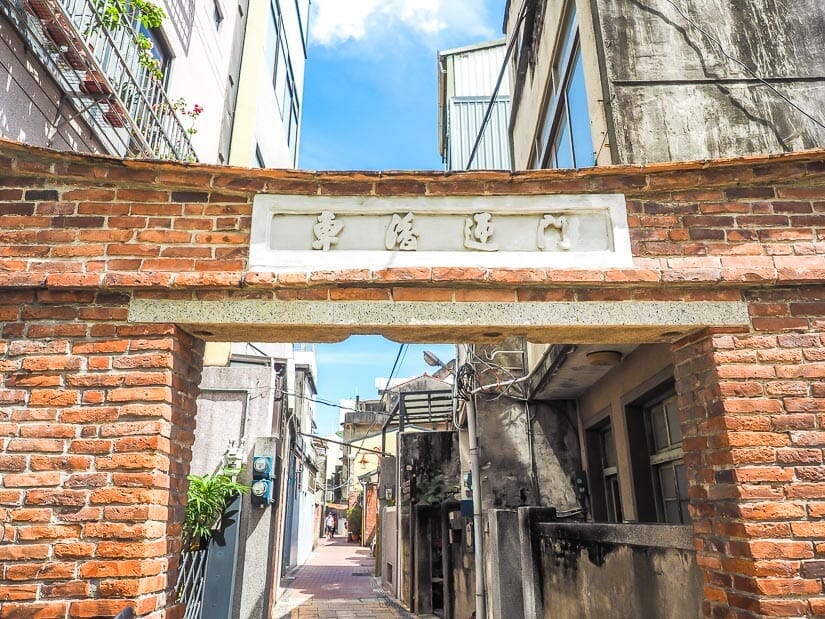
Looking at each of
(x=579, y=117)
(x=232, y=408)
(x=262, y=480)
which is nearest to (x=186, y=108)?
(x=232, y=408)

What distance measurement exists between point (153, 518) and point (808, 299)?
3.84 meters

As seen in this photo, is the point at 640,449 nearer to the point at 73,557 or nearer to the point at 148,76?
the point at 73,557

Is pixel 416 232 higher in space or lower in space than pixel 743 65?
lower

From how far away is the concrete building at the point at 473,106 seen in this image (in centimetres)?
1228

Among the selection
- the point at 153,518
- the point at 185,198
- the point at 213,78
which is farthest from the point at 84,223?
the point at 213,78

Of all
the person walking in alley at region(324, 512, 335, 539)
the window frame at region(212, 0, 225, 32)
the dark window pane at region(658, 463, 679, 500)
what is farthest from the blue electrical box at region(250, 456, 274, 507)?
the person walking in alley at region(324, 512, 335, 539)

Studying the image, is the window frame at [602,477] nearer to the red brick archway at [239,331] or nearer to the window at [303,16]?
the red brick archway at [239,331]

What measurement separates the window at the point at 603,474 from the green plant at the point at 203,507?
4.47 meters

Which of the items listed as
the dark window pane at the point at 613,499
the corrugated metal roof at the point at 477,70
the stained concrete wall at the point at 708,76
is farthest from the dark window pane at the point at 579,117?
the corrugated metal roof at the point at 477,70

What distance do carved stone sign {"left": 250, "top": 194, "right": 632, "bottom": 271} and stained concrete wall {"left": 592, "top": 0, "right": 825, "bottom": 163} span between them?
5.38 feet

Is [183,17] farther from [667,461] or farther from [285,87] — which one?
[667,461]

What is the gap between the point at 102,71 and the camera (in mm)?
5652

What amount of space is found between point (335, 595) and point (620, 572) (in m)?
10.8

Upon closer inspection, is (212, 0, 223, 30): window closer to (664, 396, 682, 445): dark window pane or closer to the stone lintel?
the stone lintel
